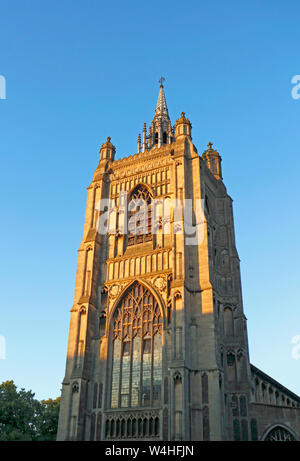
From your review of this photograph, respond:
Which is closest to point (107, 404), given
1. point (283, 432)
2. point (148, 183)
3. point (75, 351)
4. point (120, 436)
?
point (120, 436)

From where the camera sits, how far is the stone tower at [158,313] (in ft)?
96.3

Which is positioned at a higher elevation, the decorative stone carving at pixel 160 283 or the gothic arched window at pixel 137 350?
the decorative stone carving at pixel 160 283

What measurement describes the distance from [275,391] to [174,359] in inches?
521

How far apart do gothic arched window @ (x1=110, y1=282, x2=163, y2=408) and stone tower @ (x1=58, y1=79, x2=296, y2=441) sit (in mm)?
75

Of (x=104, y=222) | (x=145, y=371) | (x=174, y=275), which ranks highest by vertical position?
(x=104, y=222)

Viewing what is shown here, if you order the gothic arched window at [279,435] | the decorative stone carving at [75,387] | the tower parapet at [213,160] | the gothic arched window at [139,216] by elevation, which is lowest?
the gothic arched window at [279,435]

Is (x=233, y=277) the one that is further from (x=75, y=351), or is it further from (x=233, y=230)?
(x=75, y=351)

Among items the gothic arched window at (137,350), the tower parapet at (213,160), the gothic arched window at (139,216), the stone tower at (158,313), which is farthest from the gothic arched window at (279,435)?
the tower parapet at (213,160)

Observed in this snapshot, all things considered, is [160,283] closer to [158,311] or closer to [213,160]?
[158,311]

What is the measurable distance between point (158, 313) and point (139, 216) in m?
9.03

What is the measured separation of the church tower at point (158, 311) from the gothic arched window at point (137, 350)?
74 mm

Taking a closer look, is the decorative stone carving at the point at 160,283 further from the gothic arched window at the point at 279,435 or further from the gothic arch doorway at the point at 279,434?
the gothic arched window at the point at 279,435

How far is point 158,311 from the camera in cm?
3306

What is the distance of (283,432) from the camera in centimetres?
2995
